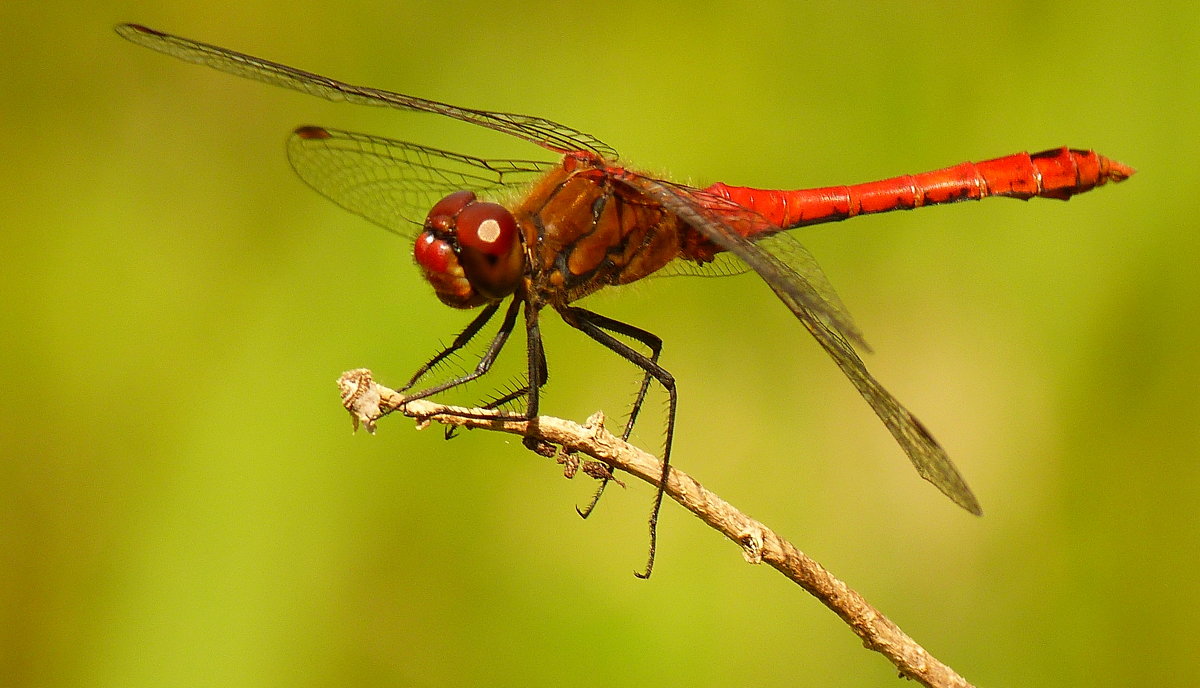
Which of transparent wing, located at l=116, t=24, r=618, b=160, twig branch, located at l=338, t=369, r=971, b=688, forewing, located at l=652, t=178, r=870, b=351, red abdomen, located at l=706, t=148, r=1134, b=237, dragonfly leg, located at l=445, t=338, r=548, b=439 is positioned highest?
red abdomen, located at l=706, t=148, r=1134, b=237

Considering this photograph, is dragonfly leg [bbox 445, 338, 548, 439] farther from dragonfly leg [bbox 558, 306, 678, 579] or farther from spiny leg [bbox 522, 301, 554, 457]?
dragonfly leg [bbox 558, 306, 678, 579]

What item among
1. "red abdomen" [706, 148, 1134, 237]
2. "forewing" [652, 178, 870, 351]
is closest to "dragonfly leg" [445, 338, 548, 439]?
"forewing" [652, 178, 870, 351]

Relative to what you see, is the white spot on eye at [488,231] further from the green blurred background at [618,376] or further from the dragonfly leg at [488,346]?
the green blurred background at [618,376]

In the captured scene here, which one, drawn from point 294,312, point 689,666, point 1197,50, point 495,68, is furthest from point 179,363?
point 1197,50

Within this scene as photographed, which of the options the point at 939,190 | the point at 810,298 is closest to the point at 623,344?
the point at 810,298

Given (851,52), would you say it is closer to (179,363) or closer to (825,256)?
(825,256)

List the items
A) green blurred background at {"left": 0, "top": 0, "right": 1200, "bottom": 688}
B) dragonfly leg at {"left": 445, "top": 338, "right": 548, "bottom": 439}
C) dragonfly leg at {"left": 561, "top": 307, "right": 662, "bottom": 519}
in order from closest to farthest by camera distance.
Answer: dragonfly leg at {"left": 445, "top": 338, "right": 548, "bottom": 439} → dragonfly leg at {"left": 561, "top": 307, "right": 662, "bottom": 519} → green blurred background at {"left": 0, "top": 0, "right": 1200, "bottom": 688}

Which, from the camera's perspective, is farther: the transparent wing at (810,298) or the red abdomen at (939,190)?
the red abdomen at (939,190)

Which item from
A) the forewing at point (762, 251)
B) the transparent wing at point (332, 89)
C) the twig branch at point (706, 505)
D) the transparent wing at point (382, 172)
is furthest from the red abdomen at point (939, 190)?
the twig branch at point (706, 505)
